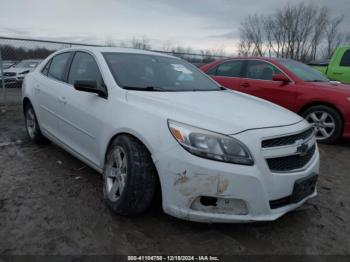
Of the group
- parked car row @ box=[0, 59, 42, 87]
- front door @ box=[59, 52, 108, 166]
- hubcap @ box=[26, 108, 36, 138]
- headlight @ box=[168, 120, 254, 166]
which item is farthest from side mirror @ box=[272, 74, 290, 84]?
parked car row @ box=[0, 59, 42, 87]

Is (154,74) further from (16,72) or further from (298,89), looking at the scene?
(16,72)

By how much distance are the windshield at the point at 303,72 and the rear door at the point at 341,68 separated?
1376 millimetres

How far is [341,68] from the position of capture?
7.62 meters

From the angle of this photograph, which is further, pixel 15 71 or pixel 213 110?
pixel 15 71

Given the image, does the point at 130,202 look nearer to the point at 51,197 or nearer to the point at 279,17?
the point at 51,197

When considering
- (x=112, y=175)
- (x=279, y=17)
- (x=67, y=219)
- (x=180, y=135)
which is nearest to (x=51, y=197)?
(x=67, y=219)

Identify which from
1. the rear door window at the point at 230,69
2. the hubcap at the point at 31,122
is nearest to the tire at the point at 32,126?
A: the hubcap at the point at 31,122

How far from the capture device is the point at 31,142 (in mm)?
5246

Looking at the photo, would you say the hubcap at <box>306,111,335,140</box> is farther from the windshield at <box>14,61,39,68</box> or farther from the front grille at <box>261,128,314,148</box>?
the windshield at <box>14,61,39,68</box>

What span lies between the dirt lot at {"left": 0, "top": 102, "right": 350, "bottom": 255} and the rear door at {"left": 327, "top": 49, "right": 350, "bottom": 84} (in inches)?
180

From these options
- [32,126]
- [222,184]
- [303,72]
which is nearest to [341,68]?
[303,72]

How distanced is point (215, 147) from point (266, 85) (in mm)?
4284

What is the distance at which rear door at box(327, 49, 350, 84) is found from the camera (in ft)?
24.6

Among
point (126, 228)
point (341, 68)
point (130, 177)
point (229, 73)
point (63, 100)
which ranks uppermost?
point (341, 68)
